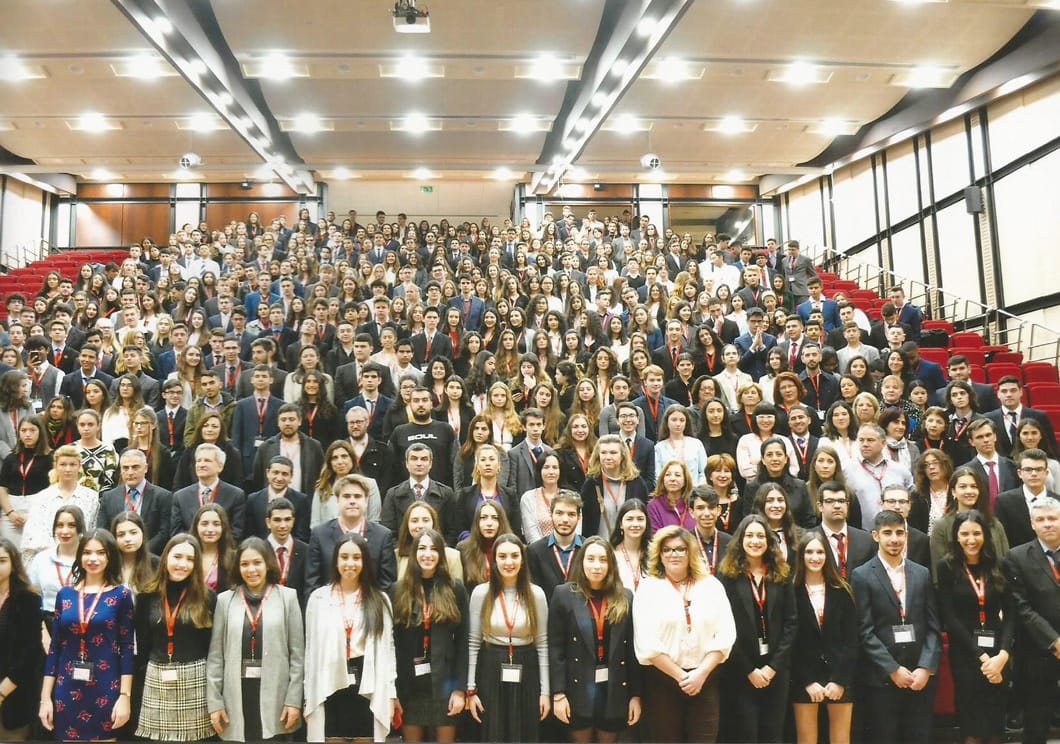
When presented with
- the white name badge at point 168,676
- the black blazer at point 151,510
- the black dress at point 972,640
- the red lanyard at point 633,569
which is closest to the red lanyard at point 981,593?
the black dress at point 972,640

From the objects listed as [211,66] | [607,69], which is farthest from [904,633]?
[211,66]

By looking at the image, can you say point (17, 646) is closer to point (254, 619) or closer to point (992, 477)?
point (254, 619)

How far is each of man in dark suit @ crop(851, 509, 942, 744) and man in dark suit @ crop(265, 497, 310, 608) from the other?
2.66 meters

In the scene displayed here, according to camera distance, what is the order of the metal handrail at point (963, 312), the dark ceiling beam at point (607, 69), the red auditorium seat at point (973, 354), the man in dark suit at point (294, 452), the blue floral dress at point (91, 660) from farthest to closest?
the metal handrail at point (963, 312)
the dark ceiling beam at point (607, 69)
the red auditorium seat at point (973, 354)
the man in dark suit at point (294, 452)
the blue floral dress at point (91, 660)

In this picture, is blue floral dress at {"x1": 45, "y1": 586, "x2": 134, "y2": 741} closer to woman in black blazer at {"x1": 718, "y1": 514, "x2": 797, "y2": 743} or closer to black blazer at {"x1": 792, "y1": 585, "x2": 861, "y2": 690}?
woman in black blazer at {"x1": 718, "y1": 514, "x2": 797, "y2": 743}

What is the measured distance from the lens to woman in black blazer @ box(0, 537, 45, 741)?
3588 millimetres

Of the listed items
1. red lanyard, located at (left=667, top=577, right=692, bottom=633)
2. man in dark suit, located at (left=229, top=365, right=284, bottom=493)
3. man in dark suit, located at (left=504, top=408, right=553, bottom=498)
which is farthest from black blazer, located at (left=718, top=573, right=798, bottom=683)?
man in dark suit, located at (left=229, top=365, right=284, bottom=493)

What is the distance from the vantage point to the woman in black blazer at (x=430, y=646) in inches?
145

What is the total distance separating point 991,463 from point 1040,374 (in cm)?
383

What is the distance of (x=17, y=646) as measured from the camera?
3615 mm

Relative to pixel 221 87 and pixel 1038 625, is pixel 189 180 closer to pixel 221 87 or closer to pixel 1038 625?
pixel 221 87

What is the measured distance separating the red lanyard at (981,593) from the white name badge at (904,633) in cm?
34

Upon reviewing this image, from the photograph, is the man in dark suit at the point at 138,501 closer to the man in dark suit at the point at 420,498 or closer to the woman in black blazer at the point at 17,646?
the woman in black blazer at the point at 17,646

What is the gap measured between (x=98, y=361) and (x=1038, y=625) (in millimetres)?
6592
